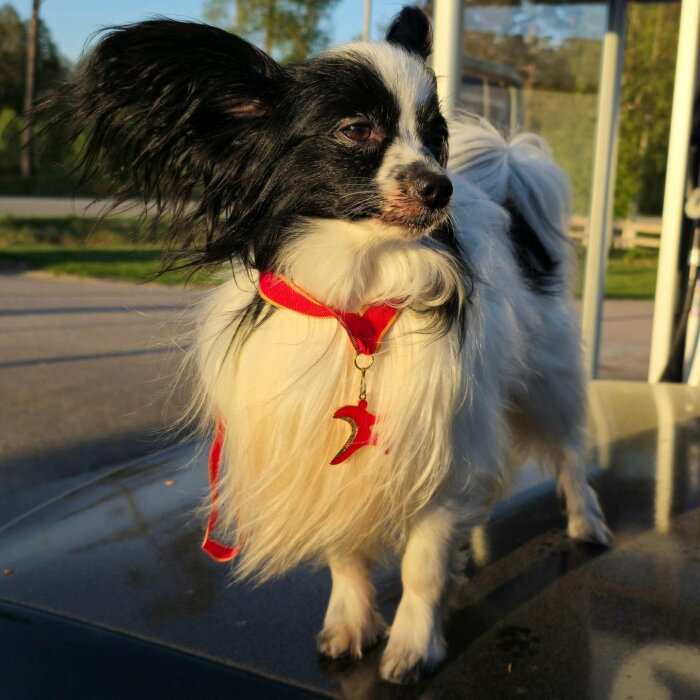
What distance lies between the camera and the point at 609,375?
8422mm

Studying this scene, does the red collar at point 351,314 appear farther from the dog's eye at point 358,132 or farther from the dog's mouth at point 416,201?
the dog's eye at point 358,132

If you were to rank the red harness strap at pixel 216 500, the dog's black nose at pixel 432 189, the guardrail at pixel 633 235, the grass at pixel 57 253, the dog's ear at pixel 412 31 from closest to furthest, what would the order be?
1. the dog's black nose at pixel 432 189
2. the red harness strap at pixel 216 500
3. the dog's ear at pixel 412 31
4. the grass at pixel 57 253
5. the guardrail at pixel 633 235

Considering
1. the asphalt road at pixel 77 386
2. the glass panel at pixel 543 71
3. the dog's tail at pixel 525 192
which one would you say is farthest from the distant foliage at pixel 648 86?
the dog's tail at pixel 525 192

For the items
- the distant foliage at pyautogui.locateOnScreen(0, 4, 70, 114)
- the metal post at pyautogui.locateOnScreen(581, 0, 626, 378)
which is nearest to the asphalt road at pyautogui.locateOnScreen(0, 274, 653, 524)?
the metal post at pyautogui.locateOnScreen(581, 0, 626, 378)

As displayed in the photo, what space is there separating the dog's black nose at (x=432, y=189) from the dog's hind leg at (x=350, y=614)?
95 centimetres

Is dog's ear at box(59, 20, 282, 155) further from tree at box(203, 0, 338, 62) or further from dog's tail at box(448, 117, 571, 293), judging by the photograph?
tree at box(203, 0, 338, 62)

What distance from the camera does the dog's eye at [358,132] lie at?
80.4 inches

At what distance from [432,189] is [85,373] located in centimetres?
572

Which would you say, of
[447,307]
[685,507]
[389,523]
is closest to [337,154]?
[447,307]

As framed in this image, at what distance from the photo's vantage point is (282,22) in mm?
17922

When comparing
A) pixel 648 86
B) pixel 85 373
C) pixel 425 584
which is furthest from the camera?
pixel 648 86

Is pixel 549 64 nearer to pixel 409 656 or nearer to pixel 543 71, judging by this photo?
pixel 543 71

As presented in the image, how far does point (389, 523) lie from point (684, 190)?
3.70 metres

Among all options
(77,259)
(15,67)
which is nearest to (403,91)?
(77,259)
